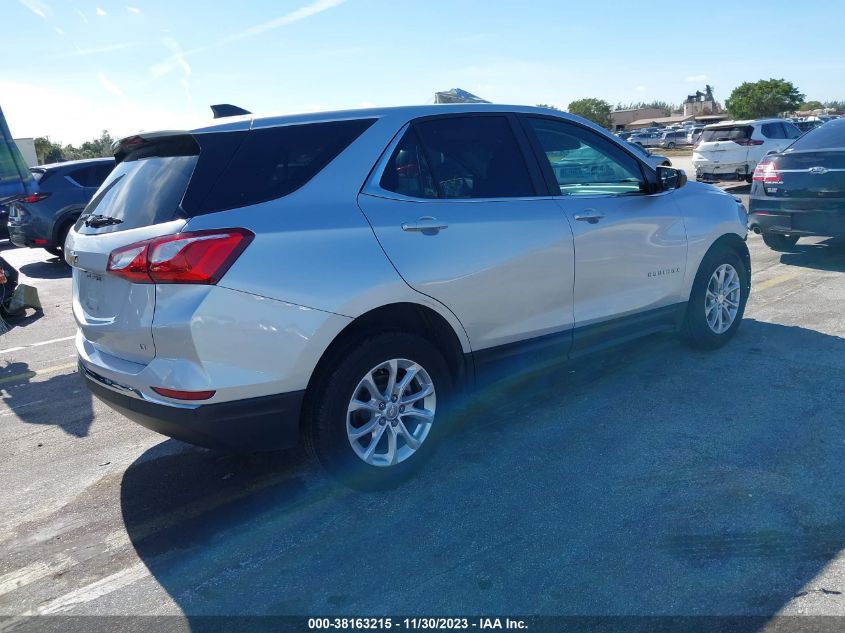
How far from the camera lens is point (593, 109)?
67.9 metres

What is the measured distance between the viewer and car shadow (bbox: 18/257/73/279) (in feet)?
37.0

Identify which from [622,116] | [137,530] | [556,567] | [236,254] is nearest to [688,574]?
[556,567]

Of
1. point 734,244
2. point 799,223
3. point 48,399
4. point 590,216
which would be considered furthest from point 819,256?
point 48,399

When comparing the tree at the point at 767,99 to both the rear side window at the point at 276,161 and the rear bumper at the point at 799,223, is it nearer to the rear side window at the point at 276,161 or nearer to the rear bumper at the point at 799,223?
the rear bumper at the point at 799,223

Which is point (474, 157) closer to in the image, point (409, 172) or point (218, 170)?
point (409, 172)

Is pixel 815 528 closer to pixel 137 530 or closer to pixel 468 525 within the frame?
pixel 468 525

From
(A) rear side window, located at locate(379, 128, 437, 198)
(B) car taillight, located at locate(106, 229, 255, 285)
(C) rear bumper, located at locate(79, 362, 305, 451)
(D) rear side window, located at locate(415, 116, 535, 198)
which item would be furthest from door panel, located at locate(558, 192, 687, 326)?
(B) car taillight, located at locate(106, 229, 255, 285)

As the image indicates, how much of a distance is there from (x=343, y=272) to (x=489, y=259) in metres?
0.90

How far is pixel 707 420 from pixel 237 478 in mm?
2726

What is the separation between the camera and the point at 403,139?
3.76 m

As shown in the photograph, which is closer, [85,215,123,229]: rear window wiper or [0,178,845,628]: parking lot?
[0,178,845,628]: parking lot

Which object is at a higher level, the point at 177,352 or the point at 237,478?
the point at 177,352

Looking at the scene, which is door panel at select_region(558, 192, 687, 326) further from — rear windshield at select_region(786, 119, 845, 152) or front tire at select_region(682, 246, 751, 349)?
rear windshield at select_region(786, 119, 845, 152)

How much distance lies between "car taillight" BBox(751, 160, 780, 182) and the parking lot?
401cm
